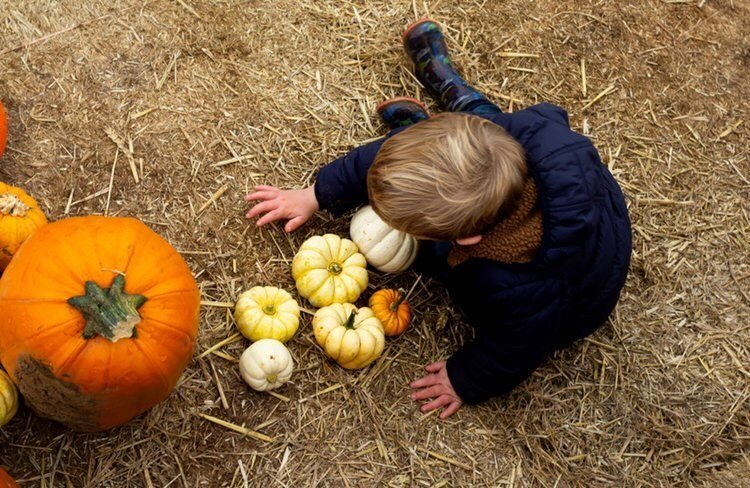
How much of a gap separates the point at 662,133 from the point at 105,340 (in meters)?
3.14

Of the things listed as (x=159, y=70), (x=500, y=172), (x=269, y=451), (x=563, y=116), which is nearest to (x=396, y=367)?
(x=269, y=451)

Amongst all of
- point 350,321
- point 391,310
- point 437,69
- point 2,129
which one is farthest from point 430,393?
point 2,129

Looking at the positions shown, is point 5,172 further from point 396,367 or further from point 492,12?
point 492,12

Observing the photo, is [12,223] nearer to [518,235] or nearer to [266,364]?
[266,364]

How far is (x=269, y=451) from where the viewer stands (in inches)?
119

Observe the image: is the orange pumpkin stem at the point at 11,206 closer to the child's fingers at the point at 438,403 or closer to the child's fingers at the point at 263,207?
the child's fingers at the point at 263,207

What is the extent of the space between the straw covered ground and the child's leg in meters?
0.15

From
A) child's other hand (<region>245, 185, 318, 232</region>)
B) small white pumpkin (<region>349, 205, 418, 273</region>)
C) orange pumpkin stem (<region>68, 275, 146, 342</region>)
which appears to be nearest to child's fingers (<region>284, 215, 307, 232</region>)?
child's other hand (<region>245, 185, 318, 232</region>)

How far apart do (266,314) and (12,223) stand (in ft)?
3.67

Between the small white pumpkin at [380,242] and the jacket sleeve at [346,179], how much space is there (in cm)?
10

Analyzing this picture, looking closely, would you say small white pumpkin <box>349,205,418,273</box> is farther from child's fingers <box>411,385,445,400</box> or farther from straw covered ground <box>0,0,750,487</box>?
child's fingers <box>411,385,445,400</box>

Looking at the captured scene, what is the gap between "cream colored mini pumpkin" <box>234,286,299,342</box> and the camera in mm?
3076

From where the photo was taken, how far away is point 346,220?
3504 mm

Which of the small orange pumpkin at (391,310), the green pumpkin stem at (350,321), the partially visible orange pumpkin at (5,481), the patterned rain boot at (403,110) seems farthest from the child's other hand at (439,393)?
the partially visible orange pumpkin at (5,481)
